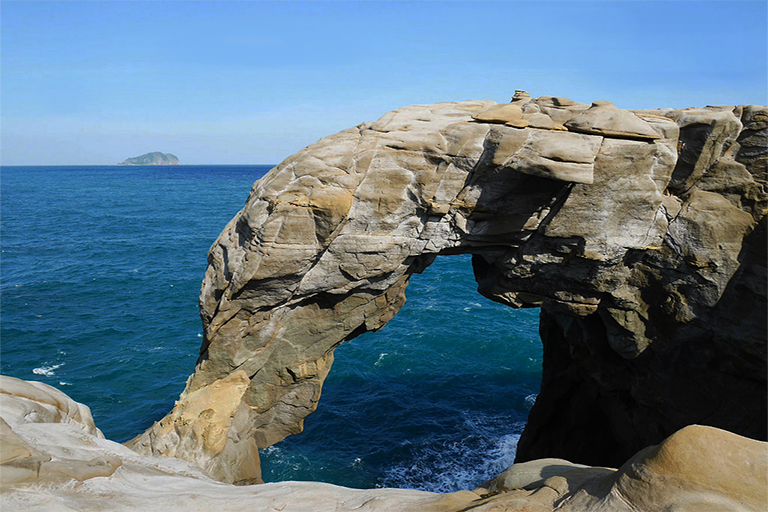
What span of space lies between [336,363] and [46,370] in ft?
68.3

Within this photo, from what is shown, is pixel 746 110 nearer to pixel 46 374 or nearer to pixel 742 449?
pixel 742 449

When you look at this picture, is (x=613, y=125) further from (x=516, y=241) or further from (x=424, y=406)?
(x=424, y=406)

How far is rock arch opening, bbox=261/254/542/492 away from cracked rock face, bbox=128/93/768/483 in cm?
888

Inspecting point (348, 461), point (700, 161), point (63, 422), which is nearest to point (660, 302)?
point (700, 161)

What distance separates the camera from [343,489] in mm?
11938

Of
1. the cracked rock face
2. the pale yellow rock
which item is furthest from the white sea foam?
the pale yellow rock

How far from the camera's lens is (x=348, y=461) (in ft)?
91.5

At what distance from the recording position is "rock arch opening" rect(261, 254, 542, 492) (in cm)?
2758

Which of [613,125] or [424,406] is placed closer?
[613,125]

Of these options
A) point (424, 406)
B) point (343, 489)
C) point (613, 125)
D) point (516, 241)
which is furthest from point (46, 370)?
point (613, 125)

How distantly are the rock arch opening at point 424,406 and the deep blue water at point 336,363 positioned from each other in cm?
10

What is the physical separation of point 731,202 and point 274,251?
17.4 metres

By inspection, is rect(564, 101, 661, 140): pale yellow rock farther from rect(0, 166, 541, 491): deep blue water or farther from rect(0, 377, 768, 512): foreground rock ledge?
rect(0, 166, 541, 491): deep blue water

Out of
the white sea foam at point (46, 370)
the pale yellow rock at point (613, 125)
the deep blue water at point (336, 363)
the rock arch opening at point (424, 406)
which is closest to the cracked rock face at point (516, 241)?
the pale yellow rock at point (613, 125)
